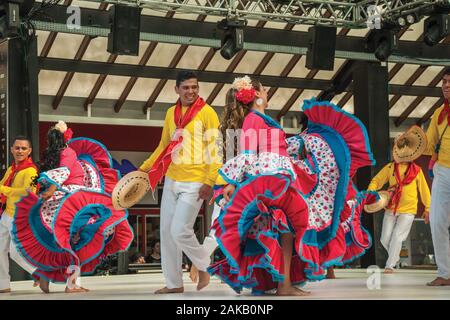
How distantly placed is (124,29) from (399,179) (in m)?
3.94

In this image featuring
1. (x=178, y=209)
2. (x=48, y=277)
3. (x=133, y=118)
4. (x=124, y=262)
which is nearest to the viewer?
(x=178, y=209)

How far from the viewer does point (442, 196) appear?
6.31m

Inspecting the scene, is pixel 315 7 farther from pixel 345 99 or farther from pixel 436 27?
pixel 345 99

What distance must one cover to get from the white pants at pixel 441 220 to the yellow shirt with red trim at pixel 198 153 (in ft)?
5.49

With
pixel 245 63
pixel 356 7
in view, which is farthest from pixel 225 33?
pixel 245 63

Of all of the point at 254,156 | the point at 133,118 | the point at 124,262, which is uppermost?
the point at 133,118

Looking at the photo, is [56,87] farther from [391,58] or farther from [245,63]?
[391,58]

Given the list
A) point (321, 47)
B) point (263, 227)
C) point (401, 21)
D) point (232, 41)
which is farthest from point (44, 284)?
point (321, 47)

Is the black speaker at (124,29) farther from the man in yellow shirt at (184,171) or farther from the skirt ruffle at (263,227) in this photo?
the skirt ruffle at (263,227)

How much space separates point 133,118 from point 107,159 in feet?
33.5

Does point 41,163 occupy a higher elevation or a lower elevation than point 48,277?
higher

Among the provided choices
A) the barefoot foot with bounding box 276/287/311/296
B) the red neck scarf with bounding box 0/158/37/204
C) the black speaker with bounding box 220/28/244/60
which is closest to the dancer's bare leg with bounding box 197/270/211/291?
the barefoot foot with bounding box 276/287/311/296

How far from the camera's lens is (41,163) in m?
6.64

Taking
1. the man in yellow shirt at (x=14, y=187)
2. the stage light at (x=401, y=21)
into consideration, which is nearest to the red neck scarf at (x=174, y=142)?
the man in yellow shirt at (x=14, y=187)
